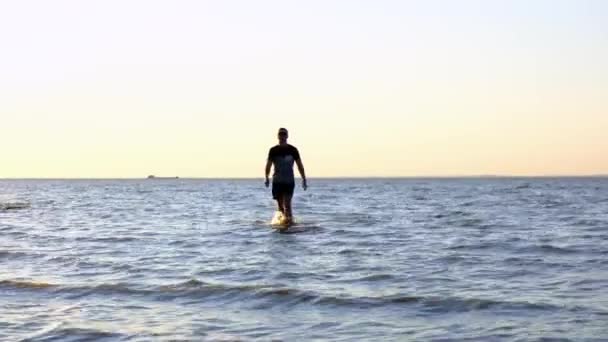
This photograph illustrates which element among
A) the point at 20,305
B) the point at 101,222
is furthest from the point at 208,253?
the point at 101,222

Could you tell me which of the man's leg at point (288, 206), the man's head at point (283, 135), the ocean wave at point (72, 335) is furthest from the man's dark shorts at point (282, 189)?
the ocean wave at point (72, 335)

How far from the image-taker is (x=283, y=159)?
16.5m

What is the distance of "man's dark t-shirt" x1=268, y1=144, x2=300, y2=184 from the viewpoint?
54.2ft

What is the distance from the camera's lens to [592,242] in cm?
1326

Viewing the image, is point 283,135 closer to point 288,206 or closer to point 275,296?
point 288,206

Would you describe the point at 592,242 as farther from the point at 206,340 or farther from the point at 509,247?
the point at 206,340

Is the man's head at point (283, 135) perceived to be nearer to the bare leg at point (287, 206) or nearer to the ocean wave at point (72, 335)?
the bare leg at point (287, 206)

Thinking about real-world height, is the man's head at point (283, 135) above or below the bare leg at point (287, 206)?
above

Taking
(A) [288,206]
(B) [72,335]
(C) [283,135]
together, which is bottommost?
(B) [72,335]

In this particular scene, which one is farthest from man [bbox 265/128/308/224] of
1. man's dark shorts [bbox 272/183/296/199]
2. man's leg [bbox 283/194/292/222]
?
man's leg [bbox 283/194/292/222]

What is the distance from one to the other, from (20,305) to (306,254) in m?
4.58

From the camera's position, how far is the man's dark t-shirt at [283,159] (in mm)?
16531

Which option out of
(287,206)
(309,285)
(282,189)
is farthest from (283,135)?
(309,285)

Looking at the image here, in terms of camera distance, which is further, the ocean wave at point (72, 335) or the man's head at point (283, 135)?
the man's head at point (283, 135)
